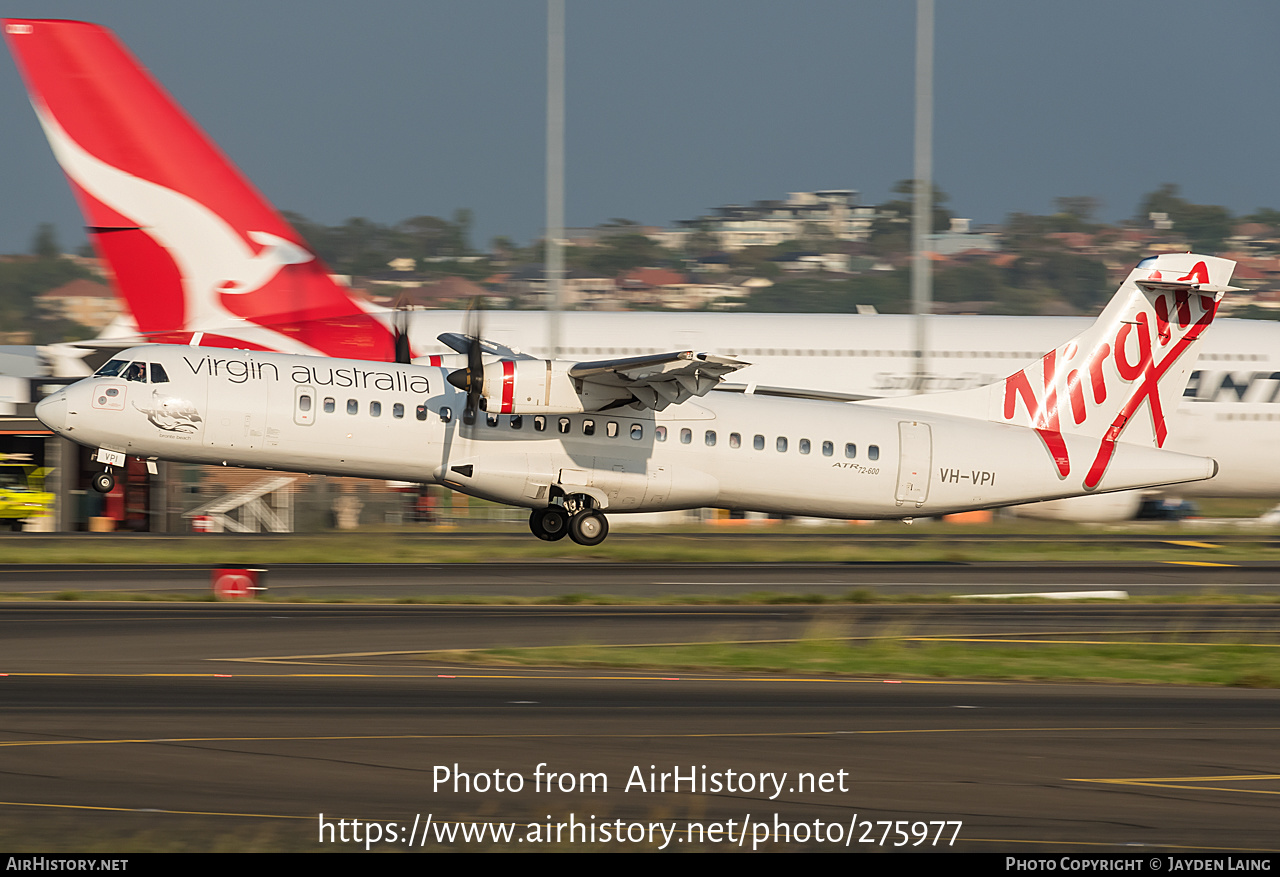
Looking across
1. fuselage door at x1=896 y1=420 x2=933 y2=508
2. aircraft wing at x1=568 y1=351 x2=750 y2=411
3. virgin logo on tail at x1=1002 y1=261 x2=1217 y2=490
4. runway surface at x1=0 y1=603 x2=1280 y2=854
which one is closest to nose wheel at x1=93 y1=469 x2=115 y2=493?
runway surface at x1=0 y1=603 x2=1280 y2=854

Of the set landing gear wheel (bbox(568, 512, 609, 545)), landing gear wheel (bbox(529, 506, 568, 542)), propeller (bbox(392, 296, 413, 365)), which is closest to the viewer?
landing gear wheel (bbox(568, 512, 609, 545))

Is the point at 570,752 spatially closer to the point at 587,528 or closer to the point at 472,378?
the point at 472,378

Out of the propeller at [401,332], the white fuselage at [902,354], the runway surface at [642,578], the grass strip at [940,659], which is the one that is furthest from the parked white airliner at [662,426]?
the white fuselage at [902,354]

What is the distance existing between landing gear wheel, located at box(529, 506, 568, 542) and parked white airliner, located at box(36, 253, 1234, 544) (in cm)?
4

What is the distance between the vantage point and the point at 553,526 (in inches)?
1053

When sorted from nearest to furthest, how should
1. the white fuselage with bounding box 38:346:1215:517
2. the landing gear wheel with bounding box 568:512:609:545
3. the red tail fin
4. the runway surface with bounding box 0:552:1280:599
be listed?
the runway surface with bounding box 0:552:1280:599, the white fuselage with bounding box 38:346:1215:517, the landing gear wheel with bounding box 568:512:609:545, the red tail fin

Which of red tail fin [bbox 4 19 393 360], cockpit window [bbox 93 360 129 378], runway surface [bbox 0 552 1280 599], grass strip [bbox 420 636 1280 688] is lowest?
runway surface [bbox 0 552 1280 599]

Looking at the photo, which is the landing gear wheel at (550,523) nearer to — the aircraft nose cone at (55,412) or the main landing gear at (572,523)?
the main landing gear at (572,523)

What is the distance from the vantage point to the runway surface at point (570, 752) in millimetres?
8031

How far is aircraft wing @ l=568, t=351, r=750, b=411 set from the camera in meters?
24.0

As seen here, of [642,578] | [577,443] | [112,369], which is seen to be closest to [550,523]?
[577,443]

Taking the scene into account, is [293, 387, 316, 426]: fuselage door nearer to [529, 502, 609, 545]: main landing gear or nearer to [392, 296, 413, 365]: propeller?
[392, 296, 413, 365]: propeller

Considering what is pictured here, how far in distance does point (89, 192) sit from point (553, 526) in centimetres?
1419
